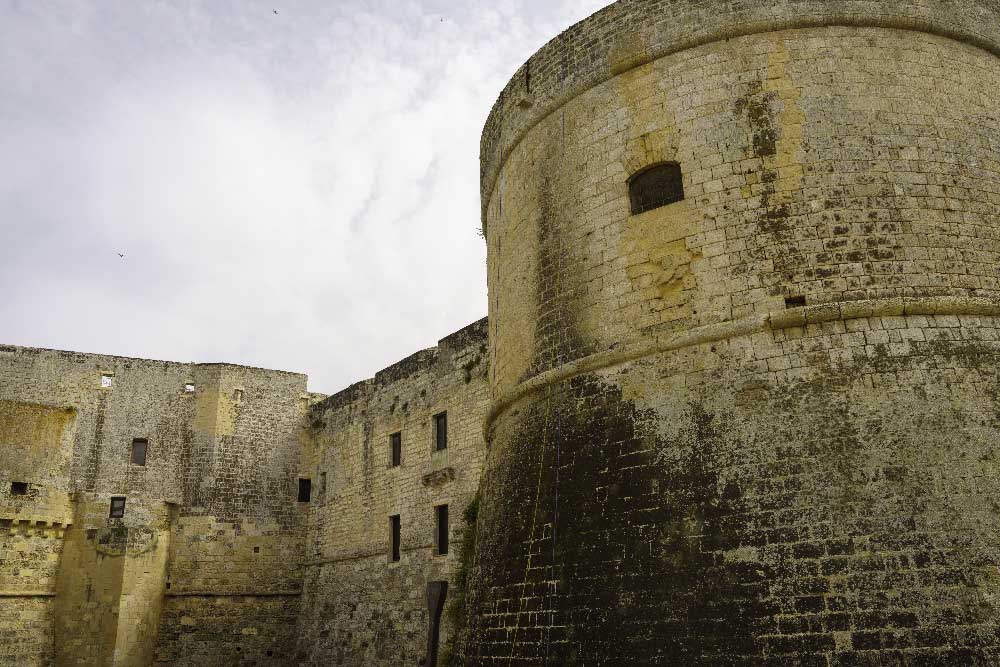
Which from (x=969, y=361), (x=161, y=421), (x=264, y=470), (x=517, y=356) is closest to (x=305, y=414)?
(x=264, y=470)

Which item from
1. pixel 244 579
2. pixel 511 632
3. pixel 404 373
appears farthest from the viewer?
pixel 244 579

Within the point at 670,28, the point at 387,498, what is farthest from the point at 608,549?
the point at 387,498

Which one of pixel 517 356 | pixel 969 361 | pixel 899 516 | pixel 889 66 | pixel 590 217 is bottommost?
pixel 899 516

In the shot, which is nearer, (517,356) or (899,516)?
(899,516)

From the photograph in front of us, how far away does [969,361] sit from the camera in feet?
17.6

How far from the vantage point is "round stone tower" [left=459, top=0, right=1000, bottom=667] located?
4859 millimetres

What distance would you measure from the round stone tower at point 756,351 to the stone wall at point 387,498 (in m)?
6.13

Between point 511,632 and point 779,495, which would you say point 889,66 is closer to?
point 779,495

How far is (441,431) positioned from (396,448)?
1.62 meters

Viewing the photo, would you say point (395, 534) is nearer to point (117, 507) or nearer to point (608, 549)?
point (117, 507)

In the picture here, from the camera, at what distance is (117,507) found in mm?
16906

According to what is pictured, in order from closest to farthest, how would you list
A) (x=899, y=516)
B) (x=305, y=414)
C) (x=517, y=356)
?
(x=899, y=516) → (x=517, y=356) → (x=305, y=414)

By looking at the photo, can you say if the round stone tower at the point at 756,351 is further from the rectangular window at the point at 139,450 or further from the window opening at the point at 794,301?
the rectangular window at the point at 139,450

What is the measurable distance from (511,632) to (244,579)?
42.2 ft
